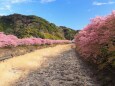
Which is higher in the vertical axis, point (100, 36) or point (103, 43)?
point (100, 36)

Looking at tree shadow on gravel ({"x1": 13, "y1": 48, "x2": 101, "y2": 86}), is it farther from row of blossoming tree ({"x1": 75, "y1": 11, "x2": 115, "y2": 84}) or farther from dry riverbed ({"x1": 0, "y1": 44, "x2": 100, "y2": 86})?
row of blossoming tree ({"x1": 75, "y1": 11, "x2": 115, "y2": 84})

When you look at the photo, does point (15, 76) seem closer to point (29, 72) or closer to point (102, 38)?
point (29, 72)

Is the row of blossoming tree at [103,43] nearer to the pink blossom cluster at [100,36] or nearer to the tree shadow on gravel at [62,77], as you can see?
the pink blossom cluster at [100,36]

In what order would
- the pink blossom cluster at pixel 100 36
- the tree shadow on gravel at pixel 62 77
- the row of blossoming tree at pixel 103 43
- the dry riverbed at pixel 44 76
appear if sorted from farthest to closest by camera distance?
the dry riverbed at pixel 44 76, the tree shadow on gravel at pixel 62 77, the pink blossom cluster at pixel 100 36, the row of blossoming tree at pixel 103 43

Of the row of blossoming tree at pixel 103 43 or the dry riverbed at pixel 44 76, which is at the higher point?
the row of blossoming tree at pixel 103 43

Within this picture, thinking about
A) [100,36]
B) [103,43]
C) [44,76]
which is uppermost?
[100,36]

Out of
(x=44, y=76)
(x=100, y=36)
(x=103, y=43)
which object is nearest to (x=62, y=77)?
(x=44, y=76)

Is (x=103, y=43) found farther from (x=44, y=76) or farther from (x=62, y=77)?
(x=44, y=76)

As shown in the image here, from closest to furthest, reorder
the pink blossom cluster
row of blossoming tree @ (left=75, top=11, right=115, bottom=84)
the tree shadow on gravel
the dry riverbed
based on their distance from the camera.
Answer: row of blossoming tree @ (left=75, top=11, right=115, bottom=84)
the pink blossom cluster
the tree shadow on gravel
the dry riverbed

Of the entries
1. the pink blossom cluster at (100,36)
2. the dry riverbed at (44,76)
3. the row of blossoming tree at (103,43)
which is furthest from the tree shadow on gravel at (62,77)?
the pink blossom cluster at (100,36)

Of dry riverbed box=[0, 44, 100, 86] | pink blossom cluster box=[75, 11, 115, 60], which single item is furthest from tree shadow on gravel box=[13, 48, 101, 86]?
pink blossom cluster box=[75, 11, 115, 60]

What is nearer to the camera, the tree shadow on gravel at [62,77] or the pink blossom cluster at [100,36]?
the pink blossom cluster at [100,36]

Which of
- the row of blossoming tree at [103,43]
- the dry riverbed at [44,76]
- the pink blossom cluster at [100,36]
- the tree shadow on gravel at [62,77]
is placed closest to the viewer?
the row of blossoming tree at [103,43]

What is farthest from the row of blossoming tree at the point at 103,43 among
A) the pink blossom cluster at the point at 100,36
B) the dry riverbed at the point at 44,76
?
the dry riverbed at the point at 44,76
